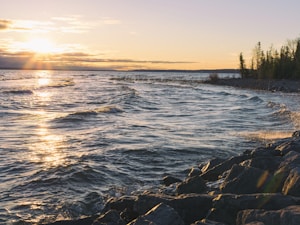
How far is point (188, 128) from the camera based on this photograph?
1909 centimetres

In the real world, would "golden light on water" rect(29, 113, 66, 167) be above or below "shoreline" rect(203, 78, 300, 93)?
below

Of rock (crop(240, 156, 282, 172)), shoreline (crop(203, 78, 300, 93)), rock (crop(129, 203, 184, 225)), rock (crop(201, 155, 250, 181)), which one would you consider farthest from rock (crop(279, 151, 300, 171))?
shoreline (crop(203, 78, 300, 93))

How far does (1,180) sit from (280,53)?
6102cm

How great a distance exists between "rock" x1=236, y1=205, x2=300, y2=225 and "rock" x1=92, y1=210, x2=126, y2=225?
6.34 feet

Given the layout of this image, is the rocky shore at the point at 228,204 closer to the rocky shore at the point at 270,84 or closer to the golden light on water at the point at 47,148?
the golden light on water at the point at 47,148

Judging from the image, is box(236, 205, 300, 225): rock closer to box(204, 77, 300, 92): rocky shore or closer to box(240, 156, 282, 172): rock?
box(240, 156, 282, 172): rock

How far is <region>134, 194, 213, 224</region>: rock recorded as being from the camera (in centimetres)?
647

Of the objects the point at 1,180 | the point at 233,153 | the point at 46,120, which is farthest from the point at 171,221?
the point at 46,120

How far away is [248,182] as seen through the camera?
7.31m

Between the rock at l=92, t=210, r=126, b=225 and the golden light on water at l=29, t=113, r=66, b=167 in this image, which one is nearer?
the rock at l=92, t=210, r=126, b=225

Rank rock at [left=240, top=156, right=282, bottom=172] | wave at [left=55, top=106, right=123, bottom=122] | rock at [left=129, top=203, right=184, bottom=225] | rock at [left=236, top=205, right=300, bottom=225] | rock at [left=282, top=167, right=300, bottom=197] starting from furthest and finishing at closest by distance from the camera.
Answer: wave at [left=55, top=106, right=123, bottom=122], rock at [left=240, top=156, right=282, bottom=172], rock at [left=282, top=167, right=300, bottom=197], rock at [left=129, top=203, right=184, bottom=225], rock at [left=236, top=205, right=300, bottom=225]

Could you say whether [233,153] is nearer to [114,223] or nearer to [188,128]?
[188,128]

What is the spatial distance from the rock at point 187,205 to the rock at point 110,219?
1.20 feet

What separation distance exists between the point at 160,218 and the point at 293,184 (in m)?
2.21
